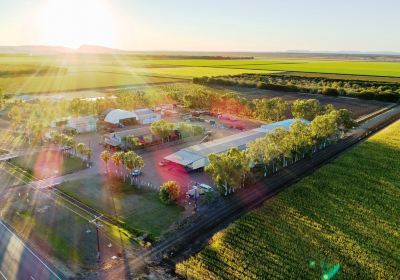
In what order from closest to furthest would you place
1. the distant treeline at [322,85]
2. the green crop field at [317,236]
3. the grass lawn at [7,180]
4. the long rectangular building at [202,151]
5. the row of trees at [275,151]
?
1. the green crop field at [317,236]
2. the row of trees at [275,151]
3. the grass lawn at [7,180]
4. the long rectangular building at [202,151]
5. the distant treeline at [322,85]

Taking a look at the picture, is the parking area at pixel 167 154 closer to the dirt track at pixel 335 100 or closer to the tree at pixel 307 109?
the tree at pixel 307 109

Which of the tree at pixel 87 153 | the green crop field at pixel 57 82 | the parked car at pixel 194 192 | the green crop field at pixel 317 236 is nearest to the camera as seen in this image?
the green crop field at pixel 317 236

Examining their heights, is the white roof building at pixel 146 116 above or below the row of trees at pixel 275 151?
below

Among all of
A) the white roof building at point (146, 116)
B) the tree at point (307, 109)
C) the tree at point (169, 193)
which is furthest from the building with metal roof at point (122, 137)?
the tree at point (307, 109)

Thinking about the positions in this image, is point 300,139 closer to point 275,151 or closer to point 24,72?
point 275,151

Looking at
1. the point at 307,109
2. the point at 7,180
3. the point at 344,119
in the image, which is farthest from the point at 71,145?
the point at 344,119

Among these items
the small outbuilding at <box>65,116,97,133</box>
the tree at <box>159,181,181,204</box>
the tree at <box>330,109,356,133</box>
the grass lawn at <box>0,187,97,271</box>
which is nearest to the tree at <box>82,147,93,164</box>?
the grass lawn at <box>0,187,97,271</box>

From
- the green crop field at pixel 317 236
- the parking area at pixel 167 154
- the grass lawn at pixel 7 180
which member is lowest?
the grass lawn at pixel 7 180

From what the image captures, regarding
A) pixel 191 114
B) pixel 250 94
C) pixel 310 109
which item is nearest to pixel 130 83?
pixel 250 94

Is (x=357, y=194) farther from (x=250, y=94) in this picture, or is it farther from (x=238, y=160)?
(x=250, y=94)
